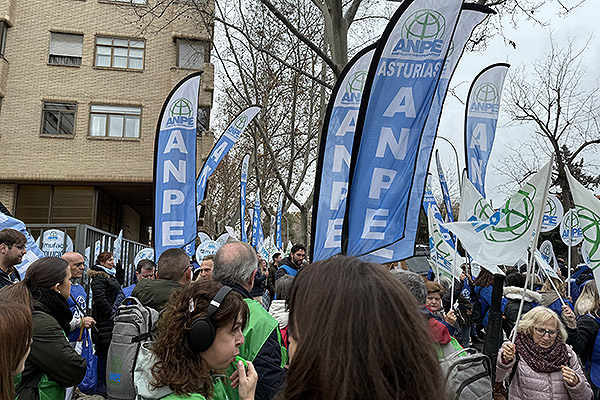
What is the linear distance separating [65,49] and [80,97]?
2159 millimetres

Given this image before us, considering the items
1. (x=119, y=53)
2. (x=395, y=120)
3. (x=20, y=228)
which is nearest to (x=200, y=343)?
(x=395, y=120)

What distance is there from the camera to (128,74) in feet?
69.9

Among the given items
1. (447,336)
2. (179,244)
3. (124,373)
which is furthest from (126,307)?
(179,244)

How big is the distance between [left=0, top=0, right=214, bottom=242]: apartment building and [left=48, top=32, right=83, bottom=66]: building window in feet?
0.13

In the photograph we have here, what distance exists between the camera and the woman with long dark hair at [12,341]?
218 centimetres

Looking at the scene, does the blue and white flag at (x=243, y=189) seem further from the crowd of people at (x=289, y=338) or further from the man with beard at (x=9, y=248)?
the man with beard at (x=9, y=248)

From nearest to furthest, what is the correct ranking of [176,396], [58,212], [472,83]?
[176,396]
[472,83]
[58,212]

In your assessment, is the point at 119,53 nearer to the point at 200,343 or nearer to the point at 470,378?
the point at 200,343

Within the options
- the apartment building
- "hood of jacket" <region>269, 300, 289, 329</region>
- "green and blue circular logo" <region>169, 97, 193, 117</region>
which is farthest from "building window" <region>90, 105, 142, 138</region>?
"hood of jacket" <region>269, 300, 289, 329</region>

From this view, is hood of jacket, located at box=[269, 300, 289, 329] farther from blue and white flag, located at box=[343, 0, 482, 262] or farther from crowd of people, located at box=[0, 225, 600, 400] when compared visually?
blue and white flag, located at box=[343, 0, 482, 262]

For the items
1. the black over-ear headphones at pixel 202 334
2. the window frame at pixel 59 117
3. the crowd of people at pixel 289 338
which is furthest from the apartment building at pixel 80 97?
the black over-ear headphones at pixel 202 334

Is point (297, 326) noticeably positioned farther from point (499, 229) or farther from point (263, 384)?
point (499, 229)

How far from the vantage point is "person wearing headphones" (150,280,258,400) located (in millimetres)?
2248

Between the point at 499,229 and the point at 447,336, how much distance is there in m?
2.01
